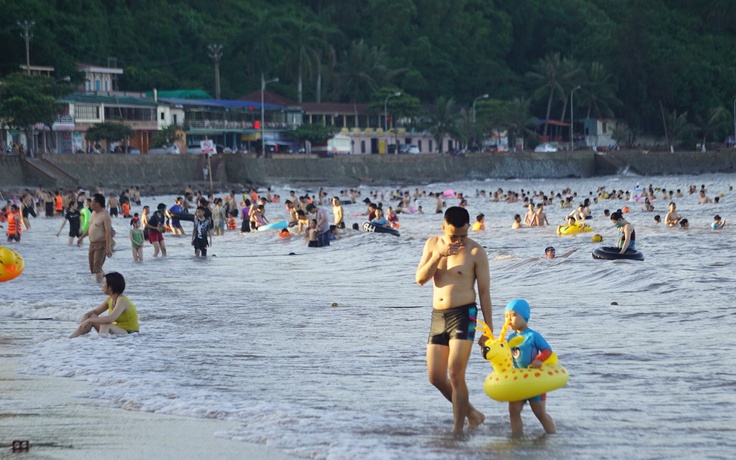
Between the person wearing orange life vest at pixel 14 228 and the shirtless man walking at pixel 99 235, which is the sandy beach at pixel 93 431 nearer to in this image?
the shirtless man walking at pixel 99 235

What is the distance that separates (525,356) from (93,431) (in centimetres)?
283

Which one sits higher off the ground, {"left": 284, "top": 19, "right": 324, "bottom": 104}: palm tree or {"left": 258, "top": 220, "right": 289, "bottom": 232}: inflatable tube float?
{"left": 284, "top": 19, "right": 324, "bottom": 104}: palm tree

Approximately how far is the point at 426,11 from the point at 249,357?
299ft

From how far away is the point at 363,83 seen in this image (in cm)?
8925

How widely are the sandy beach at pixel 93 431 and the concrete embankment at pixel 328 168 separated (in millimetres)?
44345

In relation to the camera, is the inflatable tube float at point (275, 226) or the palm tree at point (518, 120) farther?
the palm tree at point (518, 120)

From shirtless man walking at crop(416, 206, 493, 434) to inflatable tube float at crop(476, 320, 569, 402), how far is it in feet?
0.47

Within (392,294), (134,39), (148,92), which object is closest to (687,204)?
(392,294)

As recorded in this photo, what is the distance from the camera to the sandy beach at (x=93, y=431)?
6609 mm

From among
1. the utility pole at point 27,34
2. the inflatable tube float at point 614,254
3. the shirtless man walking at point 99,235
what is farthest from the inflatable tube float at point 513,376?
the utility pole at point 27,34

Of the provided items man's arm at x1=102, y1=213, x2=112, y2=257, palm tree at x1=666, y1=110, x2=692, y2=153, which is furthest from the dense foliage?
man's arm at x1=102, y1=213, x2=112, y2=257

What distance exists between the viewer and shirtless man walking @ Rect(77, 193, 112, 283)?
50.5ft

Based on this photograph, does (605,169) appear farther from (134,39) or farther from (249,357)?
(249,357)

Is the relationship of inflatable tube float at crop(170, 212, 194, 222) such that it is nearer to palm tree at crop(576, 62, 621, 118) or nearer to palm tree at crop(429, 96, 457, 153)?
palm tree at crop(429, 96, 457, 153)
